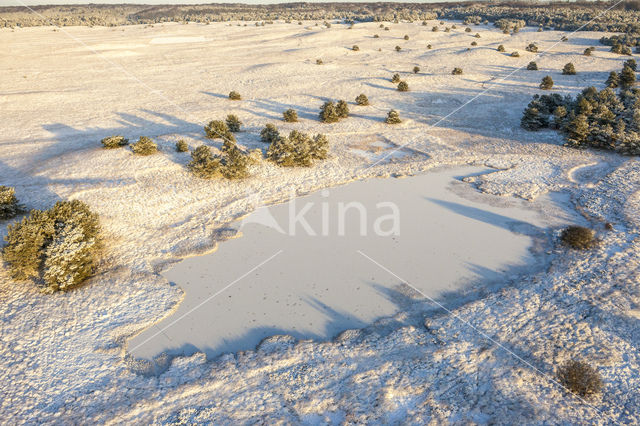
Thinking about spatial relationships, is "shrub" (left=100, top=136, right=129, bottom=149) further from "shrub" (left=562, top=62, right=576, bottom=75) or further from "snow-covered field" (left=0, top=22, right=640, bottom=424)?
"shrub" (left=562, top=62, right=576, bottom=75)

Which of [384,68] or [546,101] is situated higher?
[384,68]

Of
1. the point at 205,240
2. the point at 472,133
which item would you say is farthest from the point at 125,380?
the point at 472,133

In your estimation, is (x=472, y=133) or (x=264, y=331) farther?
(x=472, y=133)

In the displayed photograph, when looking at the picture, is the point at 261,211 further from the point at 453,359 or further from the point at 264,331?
the point at 453,359

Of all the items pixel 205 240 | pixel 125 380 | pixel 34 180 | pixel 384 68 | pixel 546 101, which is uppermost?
pixel 384 68

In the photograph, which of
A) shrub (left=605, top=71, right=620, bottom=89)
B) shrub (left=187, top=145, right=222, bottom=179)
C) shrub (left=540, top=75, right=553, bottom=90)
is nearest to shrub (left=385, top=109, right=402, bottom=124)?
shrub (left=187, top=145, right=222, bottom=179)
